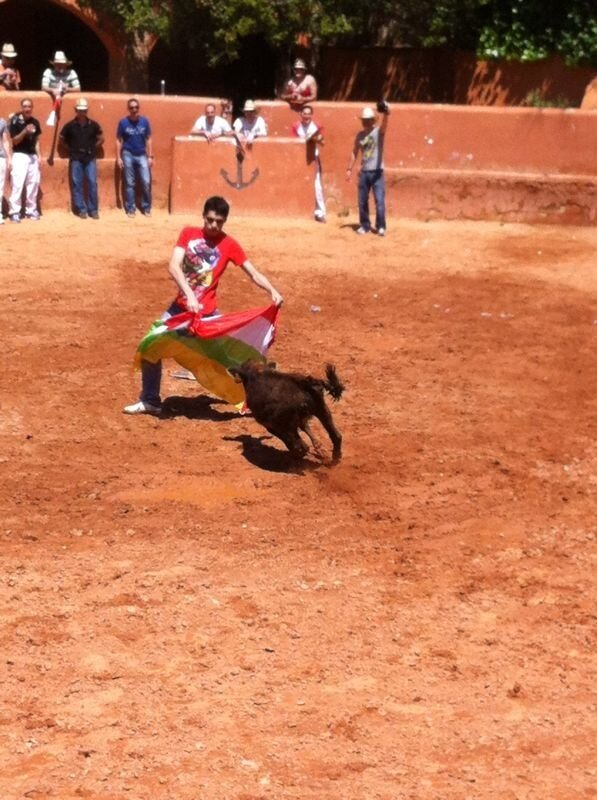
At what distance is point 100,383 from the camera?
37.1 ft

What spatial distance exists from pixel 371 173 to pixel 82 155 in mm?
3866

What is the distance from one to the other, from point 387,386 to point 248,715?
5.55m

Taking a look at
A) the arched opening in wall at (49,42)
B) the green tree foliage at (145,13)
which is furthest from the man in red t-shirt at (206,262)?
the arched opening in wall at (49,42)

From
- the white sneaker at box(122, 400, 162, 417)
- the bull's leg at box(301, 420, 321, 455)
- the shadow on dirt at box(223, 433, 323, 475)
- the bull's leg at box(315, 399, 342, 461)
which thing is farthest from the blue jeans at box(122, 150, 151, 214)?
the bull's leg at box(315, 399, 342, 461)

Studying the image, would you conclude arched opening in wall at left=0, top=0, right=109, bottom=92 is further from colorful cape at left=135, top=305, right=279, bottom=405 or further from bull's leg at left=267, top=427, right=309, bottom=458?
bull's leg at left=267, top=427, right=309, bottom=458

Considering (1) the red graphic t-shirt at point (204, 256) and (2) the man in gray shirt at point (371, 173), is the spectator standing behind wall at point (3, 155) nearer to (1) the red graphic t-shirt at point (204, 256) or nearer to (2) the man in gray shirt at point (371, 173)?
(2) the man in gray shirt at point (371, 173)

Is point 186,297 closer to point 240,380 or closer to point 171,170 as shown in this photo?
point 240,380

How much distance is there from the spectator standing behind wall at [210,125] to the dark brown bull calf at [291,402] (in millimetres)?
10069

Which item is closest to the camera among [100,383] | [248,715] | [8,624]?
[248,715]

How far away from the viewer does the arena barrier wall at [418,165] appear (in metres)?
18.4

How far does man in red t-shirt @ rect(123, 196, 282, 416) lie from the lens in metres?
9.55

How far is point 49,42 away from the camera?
27.4 meters

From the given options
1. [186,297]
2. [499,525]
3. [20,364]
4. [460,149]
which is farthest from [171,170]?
[499,525]

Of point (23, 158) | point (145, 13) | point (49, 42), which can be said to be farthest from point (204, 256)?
point (49, 42)
